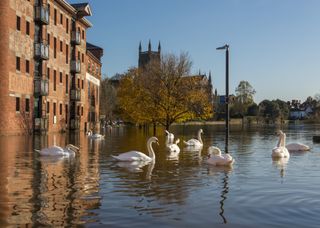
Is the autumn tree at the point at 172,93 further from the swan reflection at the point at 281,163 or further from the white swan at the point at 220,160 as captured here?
the white swan at the point at 220,160

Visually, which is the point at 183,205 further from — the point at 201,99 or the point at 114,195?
the point at 201,99

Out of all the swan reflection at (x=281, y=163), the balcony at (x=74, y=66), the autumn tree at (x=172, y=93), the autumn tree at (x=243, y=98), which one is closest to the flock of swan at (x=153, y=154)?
the swan reflection at (x=281, y=163)

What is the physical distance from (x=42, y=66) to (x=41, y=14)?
4.90 m

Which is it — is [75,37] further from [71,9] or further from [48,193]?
[48,193]

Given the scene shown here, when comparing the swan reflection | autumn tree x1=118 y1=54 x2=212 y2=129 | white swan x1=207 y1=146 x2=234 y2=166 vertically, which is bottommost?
the swan reflection

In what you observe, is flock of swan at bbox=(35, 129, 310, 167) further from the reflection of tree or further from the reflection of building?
the reflection of tree

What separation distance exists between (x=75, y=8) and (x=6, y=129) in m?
23.8

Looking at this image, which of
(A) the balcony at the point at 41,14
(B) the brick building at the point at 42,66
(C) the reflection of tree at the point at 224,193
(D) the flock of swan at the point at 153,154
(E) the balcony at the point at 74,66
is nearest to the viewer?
(C) the reflection of tree at the point at 224,193

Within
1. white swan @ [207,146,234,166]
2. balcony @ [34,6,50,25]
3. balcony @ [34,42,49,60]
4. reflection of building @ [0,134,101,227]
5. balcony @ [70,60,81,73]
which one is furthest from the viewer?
balcony @ [70,60,81,73]

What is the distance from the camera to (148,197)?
1000 centimetres

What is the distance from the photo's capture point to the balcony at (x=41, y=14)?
4178 centimetres

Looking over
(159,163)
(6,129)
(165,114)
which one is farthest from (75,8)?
(159,163)

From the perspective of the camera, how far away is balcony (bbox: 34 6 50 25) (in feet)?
137

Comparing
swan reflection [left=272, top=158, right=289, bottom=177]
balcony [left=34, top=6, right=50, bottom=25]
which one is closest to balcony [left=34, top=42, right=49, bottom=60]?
balcony [left=34, top=6, right=50, bottom=25]
